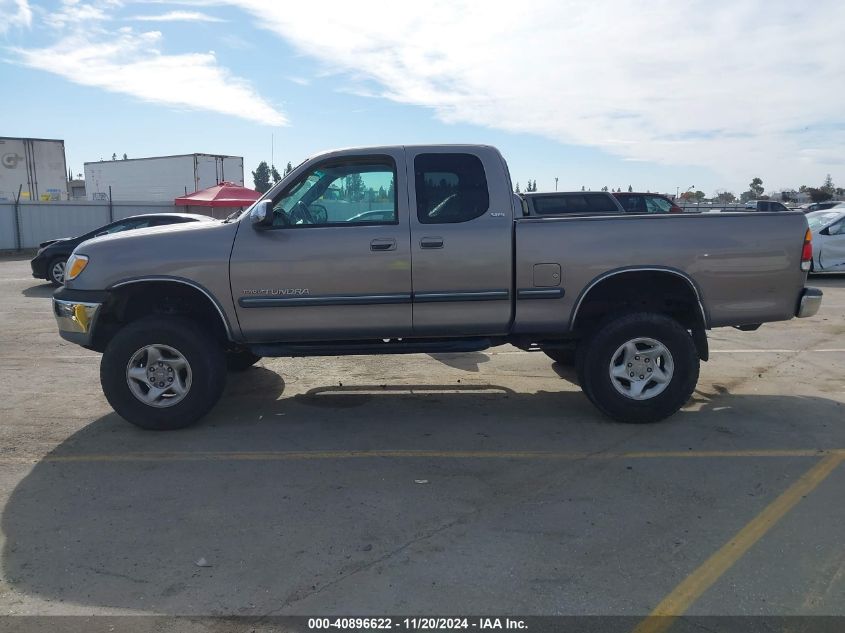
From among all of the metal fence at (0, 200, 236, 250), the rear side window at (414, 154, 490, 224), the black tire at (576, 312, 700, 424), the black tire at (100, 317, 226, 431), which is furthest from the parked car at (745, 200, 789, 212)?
the metal fence at (0, 200, 236, 250)

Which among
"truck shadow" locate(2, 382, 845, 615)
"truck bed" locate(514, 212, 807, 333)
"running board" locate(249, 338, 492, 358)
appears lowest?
"truck shadow" locate(2, 382, 845, 615)

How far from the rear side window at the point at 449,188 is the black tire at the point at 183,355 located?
1.97 m

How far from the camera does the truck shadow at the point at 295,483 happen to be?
11.3ft

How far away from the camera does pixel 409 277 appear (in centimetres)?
543

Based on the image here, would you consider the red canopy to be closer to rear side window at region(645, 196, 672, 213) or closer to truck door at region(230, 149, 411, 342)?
rear side window at region(645, 196, 672, 213)

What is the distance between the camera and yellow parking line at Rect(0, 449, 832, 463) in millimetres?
5004

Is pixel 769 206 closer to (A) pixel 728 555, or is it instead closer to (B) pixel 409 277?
(B) pixel 409 277

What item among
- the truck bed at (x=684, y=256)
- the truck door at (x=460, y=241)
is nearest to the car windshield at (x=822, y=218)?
the truck bed at (x=684, y=256)

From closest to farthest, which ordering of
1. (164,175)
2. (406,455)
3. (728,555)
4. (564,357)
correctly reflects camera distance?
(728,555)
(406,455)
(564,357)
(164,175)

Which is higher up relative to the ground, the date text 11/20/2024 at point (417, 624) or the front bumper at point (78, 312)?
the front bumper at point (78, 312)

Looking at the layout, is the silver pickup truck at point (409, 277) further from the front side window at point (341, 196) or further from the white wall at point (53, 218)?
the white wall at point (53, 218)

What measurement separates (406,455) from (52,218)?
2542 centimetres

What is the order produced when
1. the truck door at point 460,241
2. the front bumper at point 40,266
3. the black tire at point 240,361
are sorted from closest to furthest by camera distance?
the truck door at point 460,241, the black tire at point 240,361, the front bumper at point 40,266

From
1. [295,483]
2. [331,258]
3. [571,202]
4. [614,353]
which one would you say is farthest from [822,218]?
[295,483]
